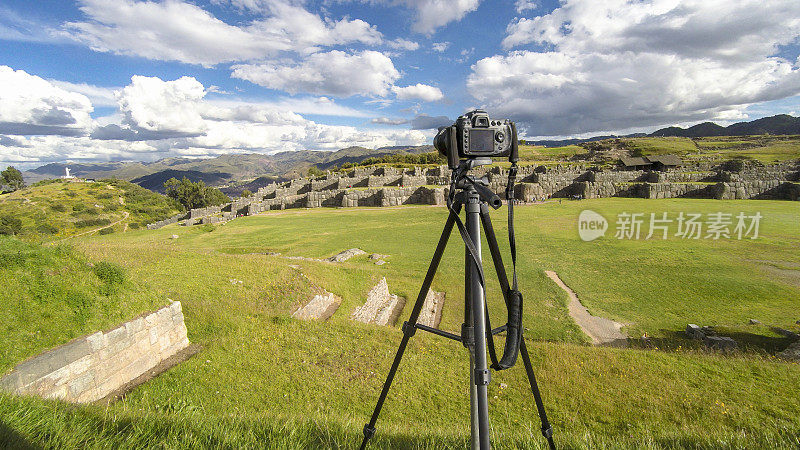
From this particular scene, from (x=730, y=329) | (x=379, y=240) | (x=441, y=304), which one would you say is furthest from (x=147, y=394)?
(x=379, y=240)

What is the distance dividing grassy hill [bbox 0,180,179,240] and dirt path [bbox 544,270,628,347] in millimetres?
94150

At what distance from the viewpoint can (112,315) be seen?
7020 mm

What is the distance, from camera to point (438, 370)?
26.9ft

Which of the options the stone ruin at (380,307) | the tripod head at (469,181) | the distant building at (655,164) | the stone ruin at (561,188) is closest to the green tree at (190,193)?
the stone ruin at (561,188)

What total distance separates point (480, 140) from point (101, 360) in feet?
27.6

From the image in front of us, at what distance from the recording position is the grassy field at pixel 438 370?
340 centimetres

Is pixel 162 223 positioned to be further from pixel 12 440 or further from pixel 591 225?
pixel 591 225

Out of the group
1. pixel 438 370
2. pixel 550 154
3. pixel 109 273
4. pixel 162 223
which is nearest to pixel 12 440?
pixel 109 273

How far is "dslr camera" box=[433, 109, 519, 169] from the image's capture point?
2680 millimetres

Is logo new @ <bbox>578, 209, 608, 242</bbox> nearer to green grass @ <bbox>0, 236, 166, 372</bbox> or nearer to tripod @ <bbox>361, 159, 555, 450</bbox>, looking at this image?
tripod @ <bbox>361, 159, 555, 450</bbox>

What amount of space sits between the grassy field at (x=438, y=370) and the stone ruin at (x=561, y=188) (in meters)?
32.9

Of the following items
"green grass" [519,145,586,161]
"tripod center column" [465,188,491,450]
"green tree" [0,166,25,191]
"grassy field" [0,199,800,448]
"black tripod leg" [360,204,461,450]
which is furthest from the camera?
"green tree" [0,166,25,191]

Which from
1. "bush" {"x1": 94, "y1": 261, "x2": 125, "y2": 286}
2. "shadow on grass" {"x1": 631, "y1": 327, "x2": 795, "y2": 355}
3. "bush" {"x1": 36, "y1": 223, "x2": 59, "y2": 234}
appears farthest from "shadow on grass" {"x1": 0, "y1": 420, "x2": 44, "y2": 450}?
"bush" {"x1": 36, "y1": 223, "x2": 59, "y2": 234}

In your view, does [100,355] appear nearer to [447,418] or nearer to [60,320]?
[60,320]
